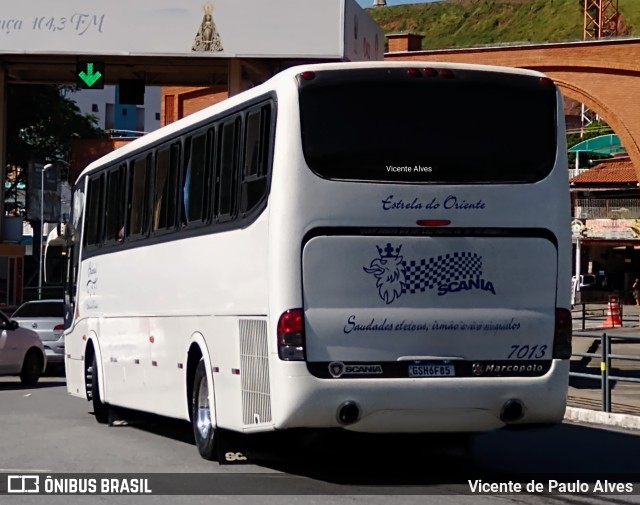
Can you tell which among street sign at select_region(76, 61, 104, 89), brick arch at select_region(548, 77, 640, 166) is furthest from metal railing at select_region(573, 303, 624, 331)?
street sign at select_region(76, 61, 104, 89)

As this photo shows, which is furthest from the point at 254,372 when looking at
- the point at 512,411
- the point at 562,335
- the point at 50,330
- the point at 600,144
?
the point at 600,144

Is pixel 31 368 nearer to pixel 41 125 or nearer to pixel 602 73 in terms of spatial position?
pixel 602 73

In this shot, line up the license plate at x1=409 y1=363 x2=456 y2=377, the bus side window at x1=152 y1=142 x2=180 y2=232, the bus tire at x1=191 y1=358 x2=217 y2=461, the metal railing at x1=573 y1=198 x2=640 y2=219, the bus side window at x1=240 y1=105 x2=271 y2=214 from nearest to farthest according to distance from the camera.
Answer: the license plate at x1=409 y1=363 x2=456 y2=377 < the bus side window at x1=240 y1=105 x2=271 y2=214 < the bus tire at x1=191 y1=358 x2=217 y2=461 < the bus side window at x1=152 y1=142 x2=180 y2=232 < the metal railing at x1=573 y1=198 x2=640 y2=219

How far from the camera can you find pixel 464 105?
11.9m

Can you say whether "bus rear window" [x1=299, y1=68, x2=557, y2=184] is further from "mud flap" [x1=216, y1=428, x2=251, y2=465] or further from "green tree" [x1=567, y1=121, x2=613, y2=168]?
"green tree" [x1=567, y1=121, x2=613, y2=168]

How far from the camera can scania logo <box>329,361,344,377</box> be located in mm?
11242

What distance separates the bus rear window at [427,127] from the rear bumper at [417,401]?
66.1 inches

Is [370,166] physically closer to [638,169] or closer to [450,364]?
[450,364]

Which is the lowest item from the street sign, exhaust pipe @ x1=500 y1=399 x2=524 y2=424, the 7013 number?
exhaust pipe @ x1=500 y1=399 x2=524 y2=424

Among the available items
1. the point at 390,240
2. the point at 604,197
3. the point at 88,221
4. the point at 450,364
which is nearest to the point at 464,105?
the point at 390,240

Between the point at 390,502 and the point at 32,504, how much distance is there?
2.67 m

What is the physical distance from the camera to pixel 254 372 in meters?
11.9

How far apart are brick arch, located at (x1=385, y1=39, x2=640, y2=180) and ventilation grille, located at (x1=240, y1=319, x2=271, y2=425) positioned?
37.8 meters

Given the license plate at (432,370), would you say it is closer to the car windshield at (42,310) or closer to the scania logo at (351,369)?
the scania logo at (351,369)
